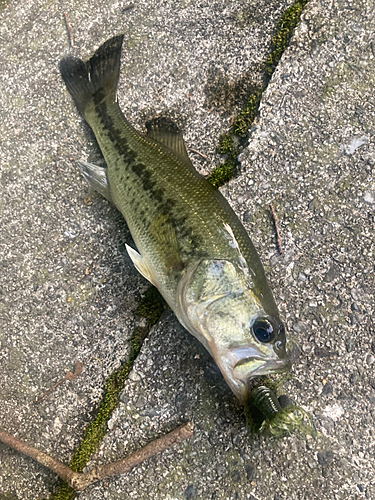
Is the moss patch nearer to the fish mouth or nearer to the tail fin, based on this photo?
the tail fin

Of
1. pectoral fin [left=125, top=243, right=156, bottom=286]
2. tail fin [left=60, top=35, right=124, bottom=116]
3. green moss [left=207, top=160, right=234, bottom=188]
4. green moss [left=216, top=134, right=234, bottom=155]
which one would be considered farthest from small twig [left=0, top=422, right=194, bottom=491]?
tail fin [left=60, top=35, right=124, bottom=116]

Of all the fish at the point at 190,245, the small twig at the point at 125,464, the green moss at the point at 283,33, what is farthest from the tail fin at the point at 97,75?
the small twig at the point at 125,464

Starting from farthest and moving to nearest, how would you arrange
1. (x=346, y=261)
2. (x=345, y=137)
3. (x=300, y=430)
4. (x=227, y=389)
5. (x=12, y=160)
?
(x=12, y=160), (x=345, y=137), (x=346, y=261), (x=227, y=389), (x=300, y=430)

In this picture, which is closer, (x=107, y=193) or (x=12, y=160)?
(x=107, y=193)

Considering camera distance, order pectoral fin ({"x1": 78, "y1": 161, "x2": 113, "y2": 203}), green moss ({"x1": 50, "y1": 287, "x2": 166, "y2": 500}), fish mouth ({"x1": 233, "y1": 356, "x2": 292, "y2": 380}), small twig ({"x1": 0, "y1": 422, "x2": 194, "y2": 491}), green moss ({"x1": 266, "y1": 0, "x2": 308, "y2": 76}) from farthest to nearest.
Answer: green moss ({"x1": 266, "y1": 0, "x2": 308, "y2": 76}), pectoral fin ({"x1": 78, "y1": 161, "x2": 113, "y2": 203}), green moss ({"x1": 50, "y1": 287, "x2": 166, "y2": 500}), small twig ({"x1": 0, "y1": 422, "x2": 194, "y2": 491}), fish mouth ({"x1": 233, "y1": 356, "x2": 292, "y2": 380})

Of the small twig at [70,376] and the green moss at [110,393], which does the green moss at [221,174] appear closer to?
the green moss at [110,393]

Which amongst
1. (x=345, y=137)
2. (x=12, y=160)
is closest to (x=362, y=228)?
(x=345, y=137)

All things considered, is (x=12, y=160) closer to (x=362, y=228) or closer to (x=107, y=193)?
(x=107, y=193)

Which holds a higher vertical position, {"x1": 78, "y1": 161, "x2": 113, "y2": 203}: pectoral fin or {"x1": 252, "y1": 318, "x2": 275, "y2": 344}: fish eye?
{"x1": 78, "y1": 161, "x2": 113, "y2": 203}: pectoral fin
